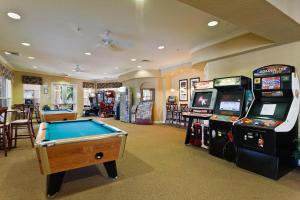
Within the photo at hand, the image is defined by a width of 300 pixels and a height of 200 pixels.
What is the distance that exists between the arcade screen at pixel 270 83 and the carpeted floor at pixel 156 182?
1452 millimetres

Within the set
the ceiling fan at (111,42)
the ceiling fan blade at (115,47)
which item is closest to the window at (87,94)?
the ceiling fan blade at (115,47)

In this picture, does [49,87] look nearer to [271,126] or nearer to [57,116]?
[57,116]

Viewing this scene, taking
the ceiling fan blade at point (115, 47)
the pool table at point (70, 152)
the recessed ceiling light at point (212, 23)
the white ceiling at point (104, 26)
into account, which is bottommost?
the pool table at point (70, 152)

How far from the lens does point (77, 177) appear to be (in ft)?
8.70

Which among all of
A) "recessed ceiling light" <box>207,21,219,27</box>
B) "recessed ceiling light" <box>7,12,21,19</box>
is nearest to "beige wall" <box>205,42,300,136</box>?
"recessed ceiling light" <box>207,21,219,27</box>

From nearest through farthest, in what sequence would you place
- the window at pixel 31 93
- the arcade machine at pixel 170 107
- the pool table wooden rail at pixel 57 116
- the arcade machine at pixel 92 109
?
the pool table wooden rail at pixel 57 116
the arcade machine at pixel 170 107
the window at pixel 31 93
the arcade machine at pixel 92 109

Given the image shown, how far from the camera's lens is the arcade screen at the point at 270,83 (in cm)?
278

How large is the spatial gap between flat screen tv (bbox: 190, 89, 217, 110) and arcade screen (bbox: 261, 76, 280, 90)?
1.08 meters

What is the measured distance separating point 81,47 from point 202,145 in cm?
419

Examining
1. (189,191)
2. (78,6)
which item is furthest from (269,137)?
(78,6)

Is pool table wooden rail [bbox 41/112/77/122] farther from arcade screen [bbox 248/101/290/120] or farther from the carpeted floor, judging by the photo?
arcade screen [bbox 248/101/290/120]

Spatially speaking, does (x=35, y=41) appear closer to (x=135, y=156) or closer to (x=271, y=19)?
(x=135, y=156)

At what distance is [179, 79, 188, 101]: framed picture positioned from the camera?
307 inches

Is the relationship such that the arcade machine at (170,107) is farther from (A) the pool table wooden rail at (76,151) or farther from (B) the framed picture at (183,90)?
(A) the pool table wooden rail at (76,151)
